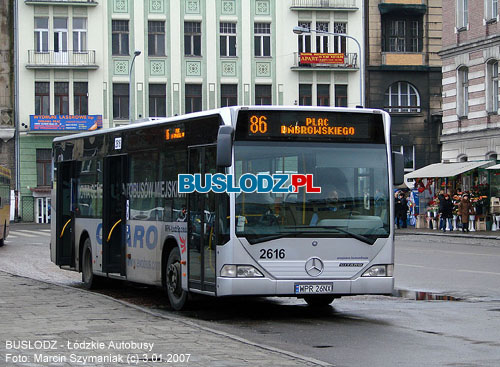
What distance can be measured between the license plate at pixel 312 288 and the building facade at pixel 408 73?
4942cm

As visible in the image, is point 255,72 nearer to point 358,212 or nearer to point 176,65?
point 176,65

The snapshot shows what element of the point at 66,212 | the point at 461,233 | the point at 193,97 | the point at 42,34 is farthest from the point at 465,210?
the point at 42,34

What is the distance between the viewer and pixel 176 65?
2382 inches

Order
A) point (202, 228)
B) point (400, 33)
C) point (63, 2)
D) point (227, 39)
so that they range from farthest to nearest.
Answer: point (400, 33), point (227, 39), point (63, 2), point (202, 228)

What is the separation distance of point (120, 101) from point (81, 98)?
7.48 feet

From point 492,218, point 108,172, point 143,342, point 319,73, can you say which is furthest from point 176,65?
point 143,342

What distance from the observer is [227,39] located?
201 ft


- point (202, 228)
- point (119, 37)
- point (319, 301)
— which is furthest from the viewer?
point (119, 37)

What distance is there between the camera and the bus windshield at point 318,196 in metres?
13.2

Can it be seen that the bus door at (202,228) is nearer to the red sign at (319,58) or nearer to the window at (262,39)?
the red sign at (319,58)

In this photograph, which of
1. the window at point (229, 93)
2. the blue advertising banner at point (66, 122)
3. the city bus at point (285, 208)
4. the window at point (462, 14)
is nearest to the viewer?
the city bus at point (285, 208)

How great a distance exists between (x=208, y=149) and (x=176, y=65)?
47323 millimetres

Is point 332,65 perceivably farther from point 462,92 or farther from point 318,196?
point 318,196

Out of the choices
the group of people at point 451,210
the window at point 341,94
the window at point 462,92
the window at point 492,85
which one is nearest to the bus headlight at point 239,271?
the group of people at point 451,210
